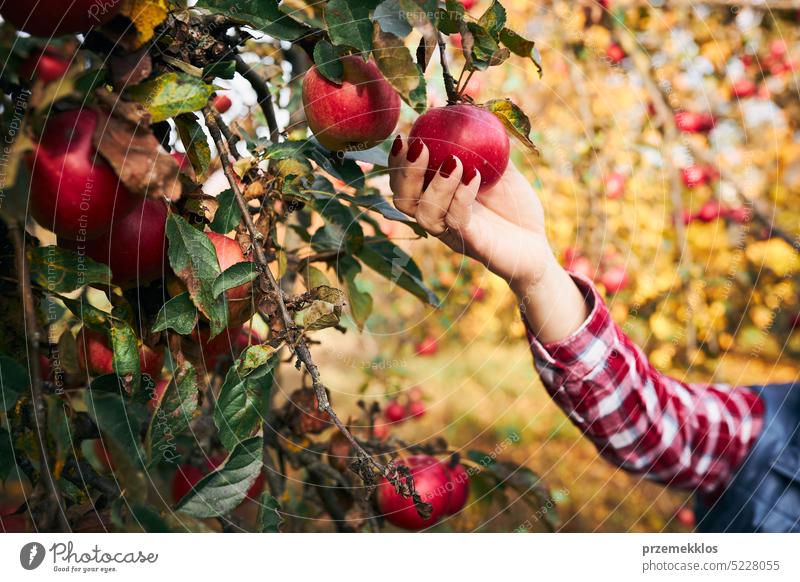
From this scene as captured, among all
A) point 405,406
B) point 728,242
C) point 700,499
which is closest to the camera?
point 700,499

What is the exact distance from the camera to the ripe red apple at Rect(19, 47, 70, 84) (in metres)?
0.32

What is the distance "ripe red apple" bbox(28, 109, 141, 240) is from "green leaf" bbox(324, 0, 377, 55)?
13 cm

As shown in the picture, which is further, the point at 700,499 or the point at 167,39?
the point at 700,499

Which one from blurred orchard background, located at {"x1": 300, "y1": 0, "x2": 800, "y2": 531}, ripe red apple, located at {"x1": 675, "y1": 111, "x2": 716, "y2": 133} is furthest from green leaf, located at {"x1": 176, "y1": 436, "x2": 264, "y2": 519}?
ripe red apple, located at {"x1": 675, "y1": 111, "x2": 716, "y2": 133}

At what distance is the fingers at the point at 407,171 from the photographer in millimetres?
483

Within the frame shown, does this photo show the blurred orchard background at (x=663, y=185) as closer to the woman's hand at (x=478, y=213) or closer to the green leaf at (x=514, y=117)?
the woman's hand at (x=478, y=213)

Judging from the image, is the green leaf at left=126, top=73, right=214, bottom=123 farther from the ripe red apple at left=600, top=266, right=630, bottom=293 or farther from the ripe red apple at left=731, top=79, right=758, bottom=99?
the ripe red apple at left=731, top=79, right=758, bottom=99

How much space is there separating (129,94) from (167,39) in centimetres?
4

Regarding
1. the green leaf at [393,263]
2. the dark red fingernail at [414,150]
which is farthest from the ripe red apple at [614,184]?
the dark red fingernail at [414,150]

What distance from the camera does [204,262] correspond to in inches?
14.8

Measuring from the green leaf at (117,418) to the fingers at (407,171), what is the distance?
24 centimetres

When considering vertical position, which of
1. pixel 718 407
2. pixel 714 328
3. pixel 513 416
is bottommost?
pixel 513 416
